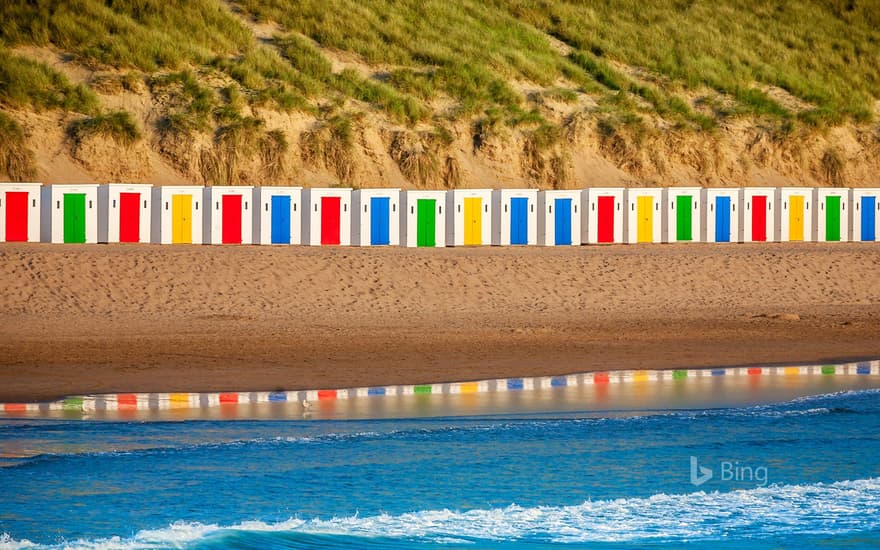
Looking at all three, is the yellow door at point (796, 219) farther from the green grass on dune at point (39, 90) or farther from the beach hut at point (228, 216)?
the green grass on dune at point (39, 90)

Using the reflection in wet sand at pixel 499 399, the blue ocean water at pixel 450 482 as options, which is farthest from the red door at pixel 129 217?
the blue ocean water at pixel 450 482

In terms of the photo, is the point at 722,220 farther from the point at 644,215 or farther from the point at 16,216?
the point at 16,216

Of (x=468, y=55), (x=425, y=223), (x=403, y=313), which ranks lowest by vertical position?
(x=403, y=313)

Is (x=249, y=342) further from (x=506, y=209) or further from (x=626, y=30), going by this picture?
(x=626, y=30)

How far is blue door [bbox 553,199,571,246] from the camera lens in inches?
910

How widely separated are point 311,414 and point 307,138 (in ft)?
58.1

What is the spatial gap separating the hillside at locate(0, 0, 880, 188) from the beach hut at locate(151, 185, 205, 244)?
5.46m

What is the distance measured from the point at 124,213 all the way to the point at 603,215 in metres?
7.96

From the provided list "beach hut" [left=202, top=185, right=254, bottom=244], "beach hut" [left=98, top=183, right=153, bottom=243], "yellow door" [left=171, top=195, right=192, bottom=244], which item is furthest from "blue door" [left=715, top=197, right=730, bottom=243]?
"beach hut" [left=98, top=183, right=153, bottom=243]

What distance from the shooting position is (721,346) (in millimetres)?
15711

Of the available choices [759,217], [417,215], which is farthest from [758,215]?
[417,215]

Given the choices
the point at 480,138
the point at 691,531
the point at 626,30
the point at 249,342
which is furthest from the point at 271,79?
the point at 691,531

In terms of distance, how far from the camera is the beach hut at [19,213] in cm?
2073

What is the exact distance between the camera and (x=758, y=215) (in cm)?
2473
